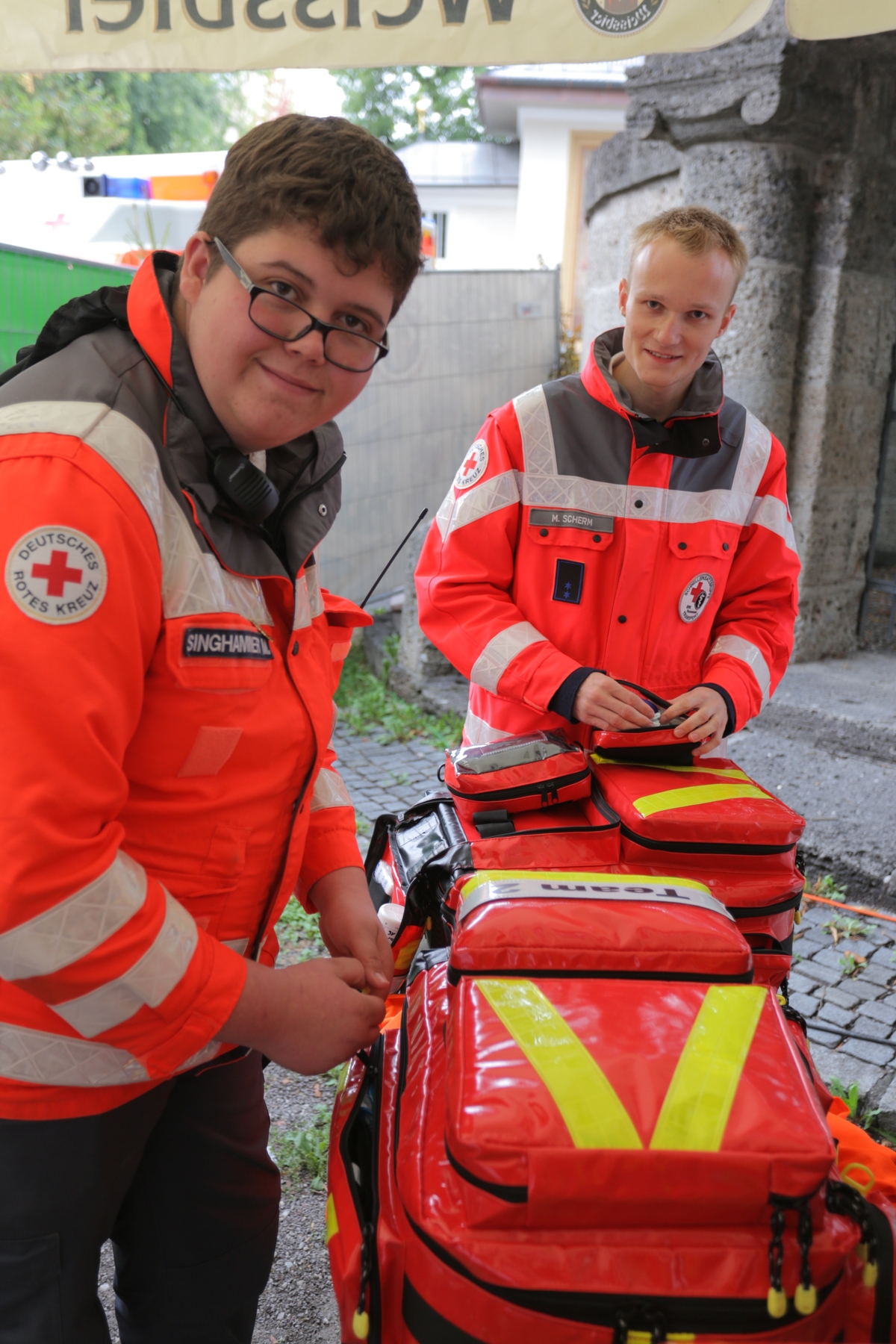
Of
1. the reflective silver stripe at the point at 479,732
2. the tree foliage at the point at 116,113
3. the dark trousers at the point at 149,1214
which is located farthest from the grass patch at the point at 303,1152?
the tree foliage at the point at 116,113

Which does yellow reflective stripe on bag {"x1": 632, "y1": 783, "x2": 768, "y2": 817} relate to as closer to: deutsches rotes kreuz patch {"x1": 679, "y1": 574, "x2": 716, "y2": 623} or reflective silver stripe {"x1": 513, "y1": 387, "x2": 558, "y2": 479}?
deutsches rotes kreuz patch {"x1": 679, "y1": 574, "x2": 716, "y2": 623}

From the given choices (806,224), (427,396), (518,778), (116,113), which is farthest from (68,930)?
(116,113)

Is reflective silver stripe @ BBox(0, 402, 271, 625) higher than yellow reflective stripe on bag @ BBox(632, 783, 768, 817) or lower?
higher

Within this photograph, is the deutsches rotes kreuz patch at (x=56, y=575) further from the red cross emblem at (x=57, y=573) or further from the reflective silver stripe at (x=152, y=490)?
the reflective silver stripe at (x=152, y=490)

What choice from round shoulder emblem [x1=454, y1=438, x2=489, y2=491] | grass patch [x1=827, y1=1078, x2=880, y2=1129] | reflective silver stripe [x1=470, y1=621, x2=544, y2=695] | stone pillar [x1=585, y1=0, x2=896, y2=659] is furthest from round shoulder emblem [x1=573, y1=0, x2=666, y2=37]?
grass patch [x1=827, y1=1078, x2=880, y2=1129]

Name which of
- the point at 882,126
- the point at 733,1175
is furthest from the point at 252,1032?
the point at 882,126

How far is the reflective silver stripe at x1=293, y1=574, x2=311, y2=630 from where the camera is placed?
1.25 metres

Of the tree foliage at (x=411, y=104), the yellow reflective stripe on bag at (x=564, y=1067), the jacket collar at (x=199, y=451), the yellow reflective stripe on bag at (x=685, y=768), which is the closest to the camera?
the yellow reflective stripe on bag at (x=564, y=1067)

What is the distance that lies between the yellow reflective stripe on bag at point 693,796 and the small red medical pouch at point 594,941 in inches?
18.0

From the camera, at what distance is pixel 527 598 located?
2412 mm

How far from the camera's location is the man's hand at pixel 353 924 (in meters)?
1.37

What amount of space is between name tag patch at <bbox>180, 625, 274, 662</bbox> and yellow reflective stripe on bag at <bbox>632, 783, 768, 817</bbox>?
0.90 metres

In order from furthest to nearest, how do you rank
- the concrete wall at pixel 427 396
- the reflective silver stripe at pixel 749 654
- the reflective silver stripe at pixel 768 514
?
the concrete wall at pixel 427 396 → the reflective silver stripe at pixel 768 514 → the reflective silver stripe at pixel 749 654

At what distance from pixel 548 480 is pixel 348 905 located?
4.26ft
